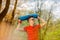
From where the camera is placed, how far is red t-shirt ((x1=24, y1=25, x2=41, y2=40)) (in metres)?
2.10

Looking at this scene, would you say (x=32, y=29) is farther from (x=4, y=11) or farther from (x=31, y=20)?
(x=4, y=11)

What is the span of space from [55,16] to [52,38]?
22 centimetres

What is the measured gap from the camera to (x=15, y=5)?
2117 millimetres

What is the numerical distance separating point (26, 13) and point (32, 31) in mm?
189

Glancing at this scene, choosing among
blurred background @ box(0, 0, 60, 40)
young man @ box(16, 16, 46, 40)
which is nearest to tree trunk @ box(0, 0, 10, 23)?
blurred background @ box(0, 0, 60, 40)

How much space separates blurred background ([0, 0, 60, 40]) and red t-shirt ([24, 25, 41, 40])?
4 centimetres

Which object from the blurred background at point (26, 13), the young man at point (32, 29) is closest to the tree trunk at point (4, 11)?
the blurred background at point (26, 13)

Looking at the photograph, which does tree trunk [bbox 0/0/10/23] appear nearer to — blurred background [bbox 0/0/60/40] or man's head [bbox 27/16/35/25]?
blurred background [bbox 0/0/60/40]

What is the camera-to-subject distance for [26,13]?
2.11m

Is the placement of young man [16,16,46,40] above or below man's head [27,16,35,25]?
below

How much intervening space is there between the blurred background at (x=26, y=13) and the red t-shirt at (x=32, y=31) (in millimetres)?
36

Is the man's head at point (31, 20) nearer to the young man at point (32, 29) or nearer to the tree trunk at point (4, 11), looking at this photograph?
the young man at point (32, 29)

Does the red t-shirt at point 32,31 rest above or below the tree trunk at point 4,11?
below

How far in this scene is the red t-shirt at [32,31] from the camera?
210 centimetres
